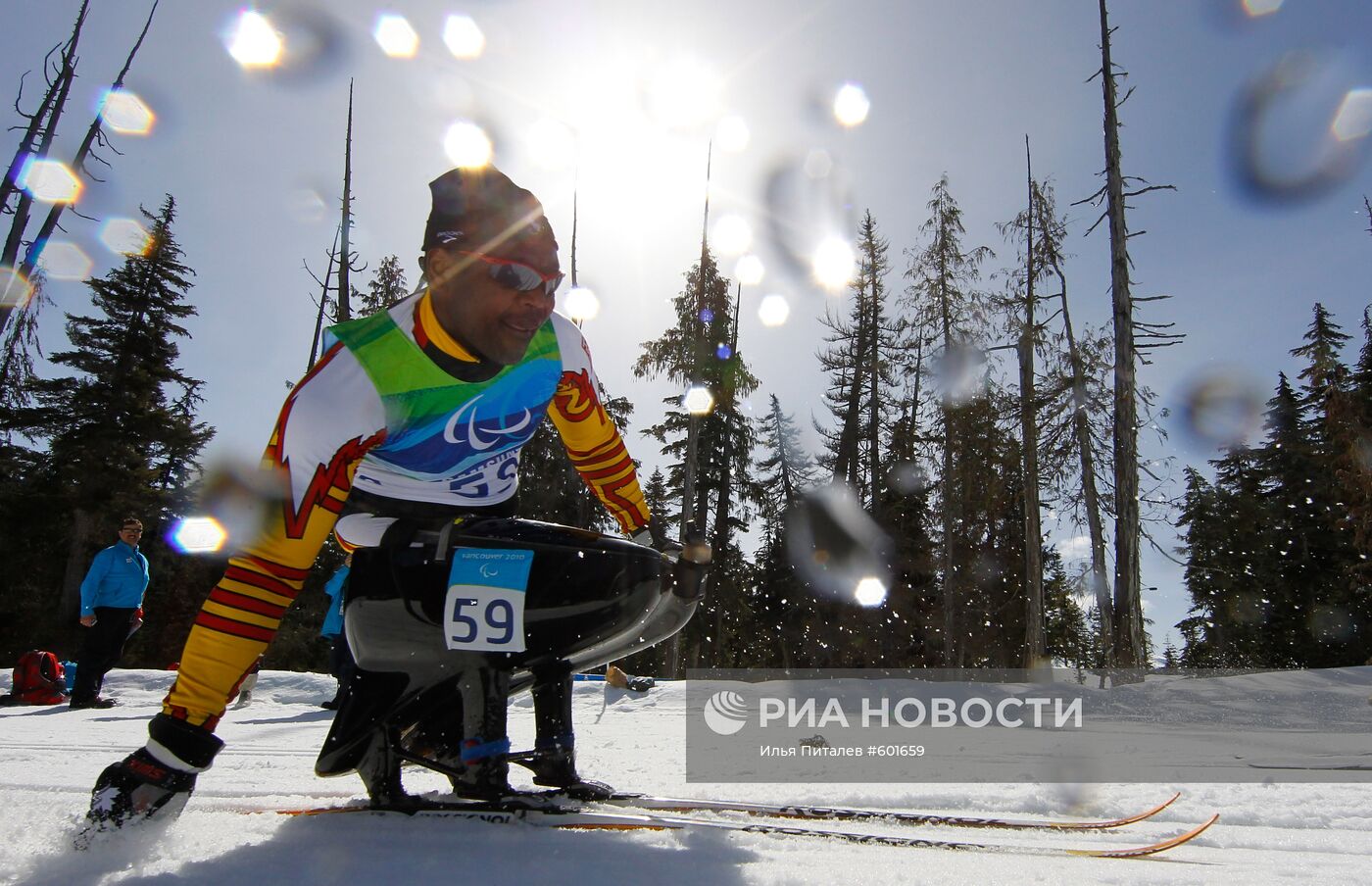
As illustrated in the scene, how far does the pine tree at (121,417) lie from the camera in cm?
2136

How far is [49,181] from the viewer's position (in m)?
12.8

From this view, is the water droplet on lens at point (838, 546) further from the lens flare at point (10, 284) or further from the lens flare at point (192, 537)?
the lens flare at point (10, 284)

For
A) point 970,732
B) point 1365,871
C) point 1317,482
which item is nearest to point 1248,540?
point 1317,482

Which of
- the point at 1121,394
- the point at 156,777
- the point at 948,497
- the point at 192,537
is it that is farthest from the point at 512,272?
the point at 192,537

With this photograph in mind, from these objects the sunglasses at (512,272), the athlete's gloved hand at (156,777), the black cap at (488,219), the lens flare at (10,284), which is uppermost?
the lens flare at (10,284)

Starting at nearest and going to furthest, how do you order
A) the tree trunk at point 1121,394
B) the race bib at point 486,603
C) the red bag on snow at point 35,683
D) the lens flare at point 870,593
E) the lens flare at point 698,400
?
the race bib at point 486,603
the red bag on snow at point 35,683
the tree trunk at point 1121,394
the lens flare at point 698,400
the lens flare at point 870,593

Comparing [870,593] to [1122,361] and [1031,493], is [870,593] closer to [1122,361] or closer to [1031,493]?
[1031,493]

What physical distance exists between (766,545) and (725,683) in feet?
72.6

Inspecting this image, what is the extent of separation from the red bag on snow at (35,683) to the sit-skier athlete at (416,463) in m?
8.99

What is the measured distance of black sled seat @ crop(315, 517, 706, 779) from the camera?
1.99 meters

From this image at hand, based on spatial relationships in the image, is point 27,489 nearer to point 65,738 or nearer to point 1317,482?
point 65,738

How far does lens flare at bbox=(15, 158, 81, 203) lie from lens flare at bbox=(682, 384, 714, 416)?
43.8 ft

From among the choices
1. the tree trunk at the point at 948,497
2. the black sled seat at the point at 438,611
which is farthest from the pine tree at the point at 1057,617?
the black sled seat at the point at 438,611

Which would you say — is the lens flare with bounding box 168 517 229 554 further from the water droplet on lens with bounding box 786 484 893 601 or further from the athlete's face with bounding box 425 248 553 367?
the athlete's face with bounding box 425 248 553 367
